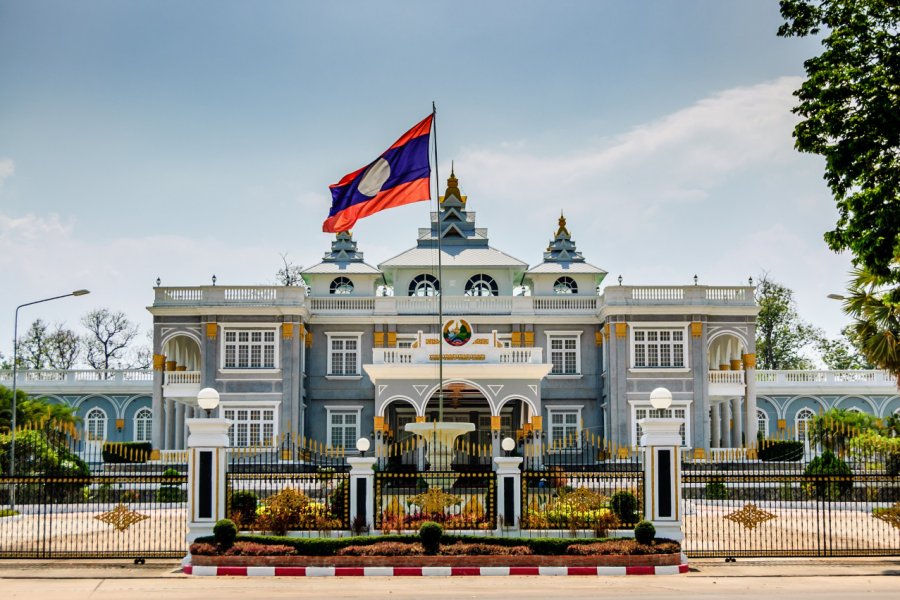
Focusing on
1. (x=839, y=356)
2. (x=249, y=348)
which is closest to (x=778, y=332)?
(x=839, y=356)

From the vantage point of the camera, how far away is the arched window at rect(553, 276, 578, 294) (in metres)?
45.8

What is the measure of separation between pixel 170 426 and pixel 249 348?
4.92 metres

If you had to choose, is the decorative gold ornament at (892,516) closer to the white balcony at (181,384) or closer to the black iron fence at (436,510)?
the black iron fence at (436,510)

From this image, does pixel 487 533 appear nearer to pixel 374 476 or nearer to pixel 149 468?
pixel 374 476

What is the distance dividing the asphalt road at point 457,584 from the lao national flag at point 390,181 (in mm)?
10356

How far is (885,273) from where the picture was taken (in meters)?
21.3

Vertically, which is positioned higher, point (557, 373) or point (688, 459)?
point (557, 373)

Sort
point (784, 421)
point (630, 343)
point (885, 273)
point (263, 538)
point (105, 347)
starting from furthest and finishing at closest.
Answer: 1. point (105, 347)
2. point (784, 421)
3. point (630, 343)
4. point (885, 273)
5. point (263, 538)

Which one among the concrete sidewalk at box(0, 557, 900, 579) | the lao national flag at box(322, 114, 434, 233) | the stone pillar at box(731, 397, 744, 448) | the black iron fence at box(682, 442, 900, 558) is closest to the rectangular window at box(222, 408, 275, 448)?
the black iron fence at box(682, 442, 900, 558)

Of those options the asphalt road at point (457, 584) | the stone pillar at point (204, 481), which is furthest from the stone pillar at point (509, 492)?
the stone pillar at point (204, 481)

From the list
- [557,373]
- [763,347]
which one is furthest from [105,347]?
[763,347]

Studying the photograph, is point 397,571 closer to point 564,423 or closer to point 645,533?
point 645,533

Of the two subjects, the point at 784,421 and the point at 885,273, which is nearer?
the point at 885,273

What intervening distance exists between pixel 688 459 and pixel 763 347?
22791 millimetres
